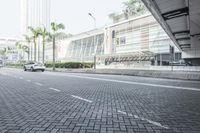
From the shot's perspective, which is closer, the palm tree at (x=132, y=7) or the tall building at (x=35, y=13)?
the palm tree at (x=132, y=7)

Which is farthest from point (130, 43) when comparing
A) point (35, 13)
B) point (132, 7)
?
point (35, 13)

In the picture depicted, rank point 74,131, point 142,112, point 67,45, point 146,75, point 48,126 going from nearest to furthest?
point 74,131 < point 48,126 < point 142,112 < point 146,75 < point 67,45

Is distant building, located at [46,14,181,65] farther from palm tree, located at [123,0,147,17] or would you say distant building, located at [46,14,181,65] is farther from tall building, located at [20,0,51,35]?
tall building, located at [20,0,51,35]

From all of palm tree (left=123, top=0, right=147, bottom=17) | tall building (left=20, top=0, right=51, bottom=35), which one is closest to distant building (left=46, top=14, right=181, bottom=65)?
palm tree (left=123, top=0, right=147, bottom=17)

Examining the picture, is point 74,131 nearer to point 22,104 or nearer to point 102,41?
point 22,104

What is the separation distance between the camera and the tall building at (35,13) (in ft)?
339

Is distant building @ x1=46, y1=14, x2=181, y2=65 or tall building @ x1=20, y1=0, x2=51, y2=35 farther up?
tall building @ x1=20, y1=0, x2=51, y2=35

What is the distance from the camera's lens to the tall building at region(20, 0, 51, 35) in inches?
4065

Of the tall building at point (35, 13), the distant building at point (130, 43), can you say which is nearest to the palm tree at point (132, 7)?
the distant building at point (130, 43)

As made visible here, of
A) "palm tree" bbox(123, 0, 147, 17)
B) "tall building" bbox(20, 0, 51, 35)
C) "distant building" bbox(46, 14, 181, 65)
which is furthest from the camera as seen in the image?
"tall building" bbox(20, 0, 51, 35)

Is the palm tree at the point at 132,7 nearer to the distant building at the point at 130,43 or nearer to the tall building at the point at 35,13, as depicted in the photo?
the distant building at the point at 130,43

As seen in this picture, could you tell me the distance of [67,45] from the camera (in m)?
101

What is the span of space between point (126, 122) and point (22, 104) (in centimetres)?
401

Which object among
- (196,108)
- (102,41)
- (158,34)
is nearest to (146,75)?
(196,108)
